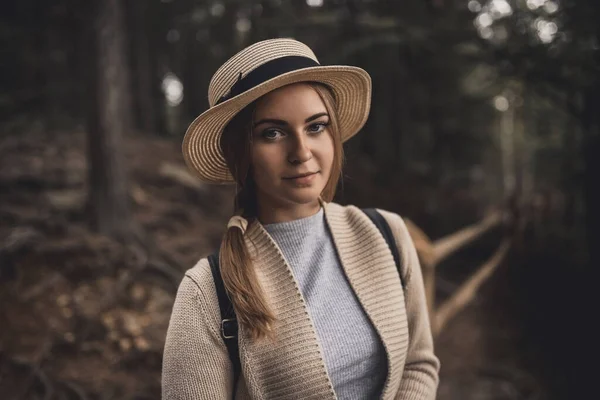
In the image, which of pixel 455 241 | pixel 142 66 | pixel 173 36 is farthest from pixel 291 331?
pixel 173 36

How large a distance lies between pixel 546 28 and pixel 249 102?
436 cm

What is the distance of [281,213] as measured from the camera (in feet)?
5.76

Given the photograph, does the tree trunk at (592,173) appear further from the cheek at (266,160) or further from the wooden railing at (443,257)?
the cheek at (266,160)

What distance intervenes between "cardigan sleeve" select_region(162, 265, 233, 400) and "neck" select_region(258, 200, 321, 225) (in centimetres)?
35

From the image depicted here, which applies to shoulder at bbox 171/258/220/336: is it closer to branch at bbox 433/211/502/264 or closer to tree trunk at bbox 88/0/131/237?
branch at bbox 433/211/502/264

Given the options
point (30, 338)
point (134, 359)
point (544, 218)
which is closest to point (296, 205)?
point (134, 359)

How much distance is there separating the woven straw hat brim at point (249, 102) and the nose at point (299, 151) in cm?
18

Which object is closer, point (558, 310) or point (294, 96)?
point (294, 96)

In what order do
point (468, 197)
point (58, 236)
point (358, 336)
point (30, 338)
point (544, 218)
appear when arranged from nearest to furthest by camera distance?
point (358, 336), point (30, 338), point (58, 236), point (544, 218), point (468, 197)

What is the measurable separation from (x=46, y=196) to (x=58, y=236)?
1013mm

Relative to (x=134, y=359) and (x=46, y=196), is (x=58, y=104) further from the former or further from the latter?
(x=134, y=359)

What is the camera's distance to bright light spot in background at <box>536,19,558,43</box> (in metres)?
4.53

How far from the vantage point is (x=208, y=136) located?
67.1 inches

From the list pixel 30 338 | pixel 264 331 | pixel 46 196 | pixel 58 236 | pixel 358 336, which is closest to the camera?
pixel 264 331
